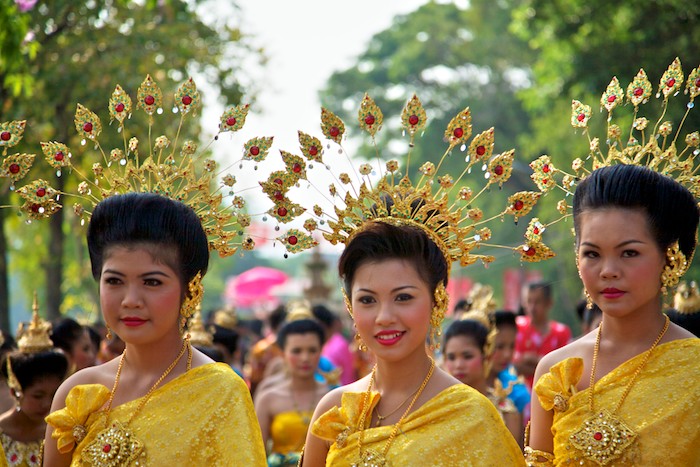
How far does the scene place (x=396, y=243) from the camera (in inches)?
164

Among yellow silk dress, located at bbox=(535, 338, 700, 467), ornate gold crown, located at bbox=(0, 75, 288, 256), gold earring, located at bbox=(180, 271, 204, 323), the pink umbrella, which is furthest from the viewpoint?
the pink umbrella


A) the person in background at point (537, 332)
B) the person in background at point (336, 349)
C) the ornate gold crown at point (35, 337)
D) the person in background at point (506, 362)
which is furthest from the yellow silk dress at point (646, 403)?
the person in background at point (336, 349)

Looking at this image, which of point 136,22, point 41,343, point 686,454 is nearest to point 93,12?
point 136,22

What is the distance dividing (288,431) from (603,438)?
14.4ft

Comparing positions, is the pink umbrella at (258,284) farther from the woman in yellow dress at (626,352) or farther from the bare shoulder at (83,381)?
the woman in yellow dress at (626,352)

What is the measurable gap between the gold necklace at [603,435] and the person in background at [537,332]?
5526 millimetres

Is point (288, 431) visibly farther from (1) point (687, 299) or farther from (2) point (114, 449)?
(2) point (114, 449)

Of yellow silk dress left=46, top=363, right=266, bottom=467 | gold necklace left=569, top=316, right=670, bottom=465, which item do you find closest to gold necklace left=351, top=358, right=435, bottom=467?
yellow silk dress left=46, top=363, right=266, bottom=467

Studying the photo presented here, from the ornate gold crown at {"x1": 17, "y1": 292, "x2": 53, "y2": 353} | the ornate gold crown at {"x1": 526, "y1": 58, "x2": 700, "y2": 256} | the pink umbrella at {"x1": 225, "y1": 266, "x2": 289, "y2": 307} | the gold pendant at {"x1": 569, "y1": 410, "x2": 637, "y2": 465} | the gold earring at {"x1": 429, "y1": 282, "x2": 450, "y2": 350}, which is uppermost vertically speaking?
the pink umbrella at {"x1": 225, "y1": 266, "x2": 289, "y2": 307}

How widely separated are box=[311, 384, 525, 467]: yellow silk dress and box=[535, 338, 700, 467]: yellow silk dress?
0.73ft

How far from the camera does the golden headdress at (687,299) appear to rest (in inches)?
240

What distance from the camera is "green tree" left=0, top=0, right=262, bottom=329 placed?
10.2 m

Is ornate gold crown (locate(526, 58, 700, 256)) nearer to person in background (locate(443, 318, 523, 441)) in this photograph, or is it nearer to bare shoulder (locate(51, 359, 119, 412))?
bare shoulder (locate(51, 359, 119, 412))

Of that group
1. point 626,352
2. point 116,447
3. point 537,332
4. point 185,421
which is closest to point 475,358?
point 626,352
